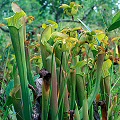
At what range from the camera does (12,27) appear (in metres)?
0.70

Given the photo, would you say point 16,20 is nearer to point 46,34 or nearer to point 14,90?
point 46,34

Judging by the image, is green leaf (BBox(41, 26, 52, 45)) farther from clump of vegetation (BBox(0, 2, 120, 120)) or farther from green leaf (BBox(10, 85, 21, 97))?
green leaf (BBox(10, 85, 21, 97))

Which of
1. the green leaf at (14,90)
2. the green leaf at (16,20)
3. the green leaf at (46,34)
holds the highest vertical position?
the green leaf at (16,20)

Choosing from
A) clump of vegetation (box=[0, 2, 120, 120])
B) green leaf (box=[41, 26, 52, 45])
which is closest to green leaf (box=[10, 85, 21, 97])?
clump of vegetation (box=[0, 2, 120, 120])

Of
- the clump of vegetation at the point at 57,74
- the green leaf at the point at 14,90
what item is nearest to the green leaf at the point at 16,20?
the clump of vegetation at the point at 57,74

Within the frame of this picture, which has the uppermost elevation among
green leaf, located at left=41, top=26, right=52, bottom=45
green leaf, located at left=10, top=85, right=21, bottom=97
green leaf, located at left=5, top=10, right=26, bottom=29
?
green leaf, located at left=5, top=10, right=26, bottom=29

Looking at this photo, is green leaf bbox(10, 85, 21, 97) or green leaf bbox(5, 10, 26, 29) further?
green leaf bbox(10, 85, 21, 97)

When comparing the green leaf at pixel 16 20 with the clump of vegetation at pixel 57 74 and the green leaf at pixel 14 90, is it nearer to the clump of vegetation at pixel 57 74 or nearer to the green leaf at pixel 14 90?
the clump of vegetation at pixel 57 74

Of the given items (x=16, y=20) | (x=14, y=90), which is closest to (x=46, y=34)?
(x=16, y=20)

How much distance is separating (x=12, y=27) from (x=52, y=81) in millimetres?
178

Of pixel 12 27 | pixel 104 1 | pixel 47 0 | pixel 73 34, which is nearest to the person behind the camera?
pixel 12 27

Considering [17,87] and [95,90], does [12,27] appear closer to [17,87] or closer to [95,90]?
[17,87]

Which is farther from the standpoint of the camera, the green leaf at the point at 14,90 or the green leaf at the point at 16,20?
the green leaf at the point at 14,90

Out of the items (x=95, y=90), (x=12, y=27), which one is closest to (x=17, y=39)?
(x=12, y=27)
